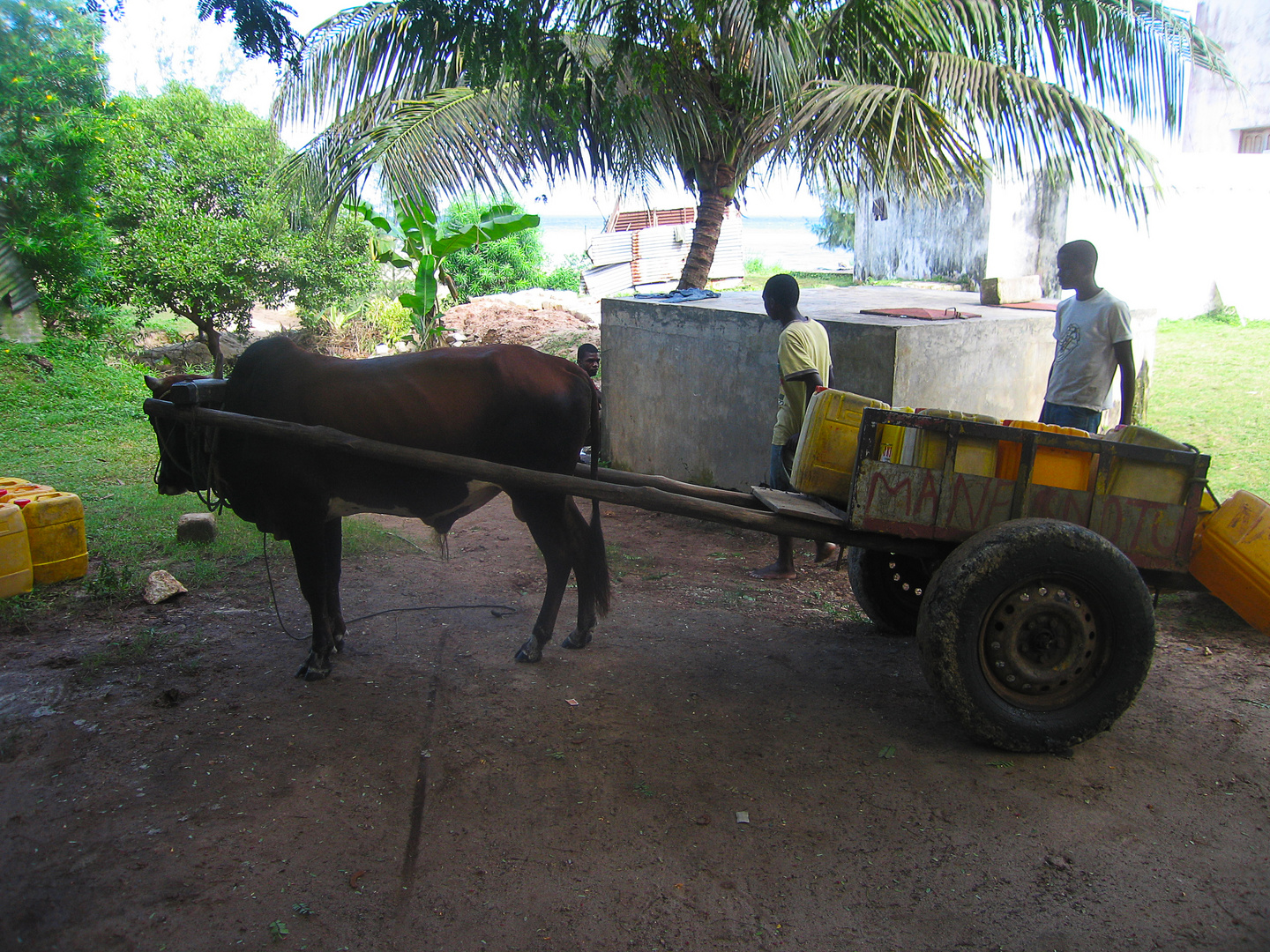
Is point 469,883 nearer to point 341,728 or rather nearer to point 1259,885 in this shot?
point 341,728

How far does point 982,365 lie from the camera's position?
20.3 ft

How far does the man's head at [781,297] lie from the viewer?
4.87 metres

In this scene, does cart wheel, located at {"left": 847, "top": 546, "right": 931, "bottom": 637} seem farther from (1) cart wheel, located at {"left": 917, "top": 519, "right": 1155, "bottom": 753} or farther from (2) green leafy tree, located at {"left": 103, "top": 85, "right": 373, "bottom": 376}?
(2) green leafy tree, located at {"left": 103, "top": 85, "right": 373, "bottom": 376}

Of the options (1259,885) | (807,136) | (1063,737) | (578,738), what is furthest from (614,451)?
(1259,885)

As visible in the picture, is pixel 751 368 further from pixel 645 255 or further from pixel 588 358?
pixel 645 255

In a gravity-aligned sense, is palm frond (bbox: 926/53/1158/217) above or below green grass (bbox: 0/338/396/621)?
above

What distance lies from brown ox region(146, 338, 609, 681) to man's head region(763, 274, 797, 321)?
4.16ft

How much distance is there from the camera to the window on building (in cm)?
1482

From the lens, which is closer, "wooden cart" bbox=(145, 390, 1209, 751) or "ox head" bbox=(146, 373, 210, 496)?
"wooden cart" bbox=(145, 390, 1209, 751)

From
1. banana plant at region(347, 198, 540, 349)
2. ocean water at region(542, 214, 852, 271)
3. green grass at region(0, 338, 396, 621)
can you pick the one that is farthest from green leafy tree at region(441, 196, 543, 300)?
green grass at region(0, 338, 396, 621)

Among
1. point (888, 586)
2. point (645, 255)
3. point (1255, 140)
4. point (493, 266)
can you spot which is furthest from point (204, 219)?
point (1255, 140)

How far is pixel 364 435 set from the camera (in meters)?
4.01

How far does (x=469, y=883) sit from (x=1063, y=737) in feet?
7.20

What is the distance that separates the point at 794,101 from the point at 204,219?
7.56 metres
